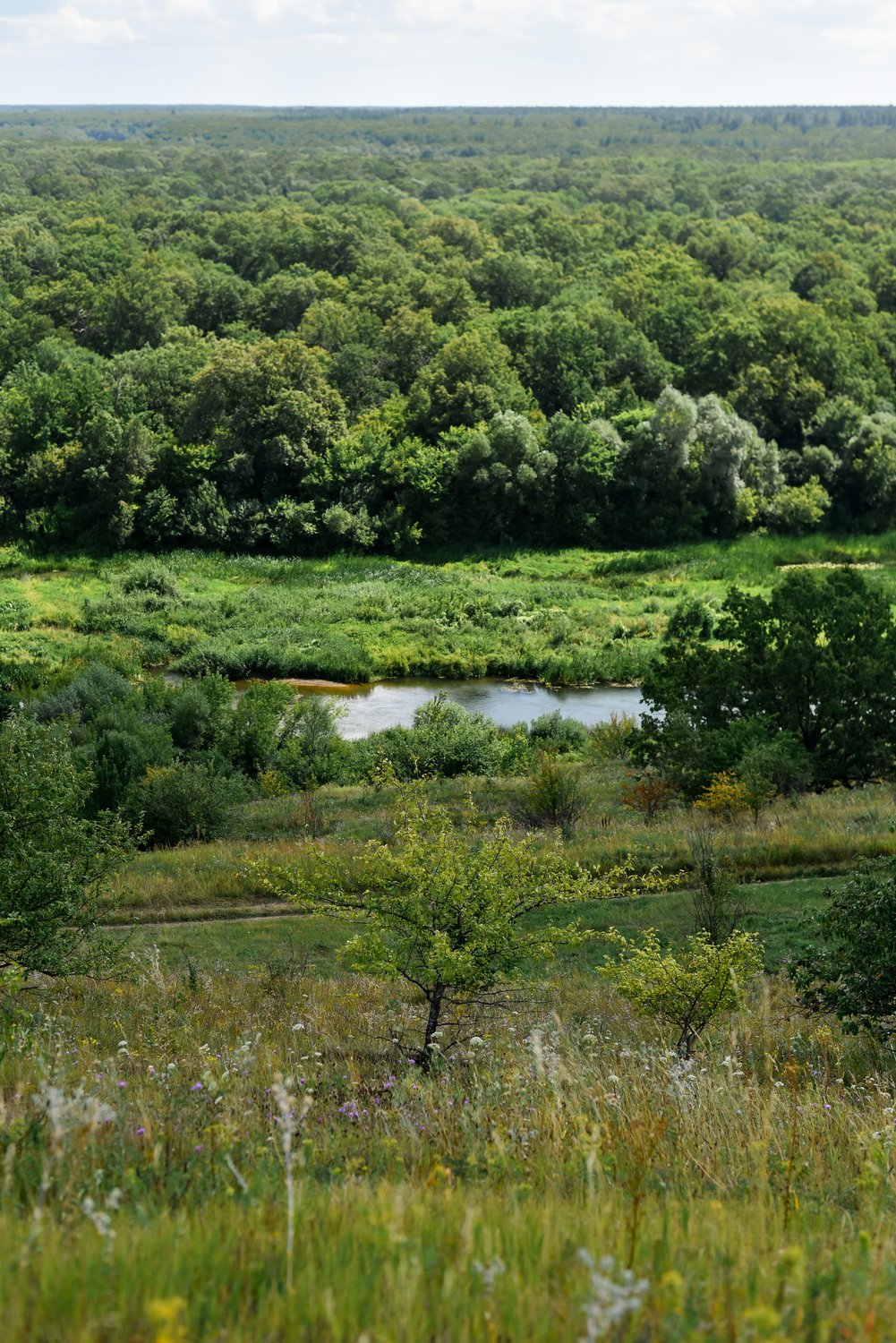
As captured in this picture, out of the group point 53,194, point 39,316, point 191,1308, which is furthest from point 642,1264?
A: point 53,194

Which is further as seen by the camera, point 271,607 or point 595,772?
point 271,607

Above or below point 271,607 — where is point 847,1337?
above

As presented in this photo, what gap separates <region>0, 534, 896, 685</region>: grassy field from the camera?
37.1 metres

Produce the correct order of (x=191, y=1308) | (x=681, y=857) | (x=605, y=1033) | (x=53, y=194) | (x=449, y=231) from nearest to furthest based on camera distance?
(x=191, y=1308) < (x=605, y=1033) < (x=681, y=857) < (x=449, y=231) < (x=53, y=194)

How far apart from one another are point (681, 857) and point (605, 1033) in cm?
781

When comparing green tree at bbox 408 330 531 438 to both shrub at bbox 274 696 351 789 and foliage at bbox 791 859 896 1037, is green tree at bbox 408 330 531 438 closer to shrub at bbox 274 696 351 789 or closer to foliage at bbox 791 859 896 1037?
Answer: shrub at bbox 274 696 351 789

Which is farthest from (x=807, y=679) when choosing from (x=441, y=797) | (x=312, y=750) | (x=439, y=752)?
(x=312, y=750)

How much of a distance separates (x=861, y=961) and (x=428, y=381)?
48.4m

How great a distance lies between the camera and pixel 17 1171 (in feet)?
12.5

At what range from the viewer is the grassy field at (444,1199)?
2.64 meters

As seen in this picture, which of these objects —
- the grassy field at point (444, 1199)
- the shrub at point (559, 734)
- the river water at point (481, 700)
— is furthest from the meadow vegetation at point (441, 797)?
the river water at point (481, 700)

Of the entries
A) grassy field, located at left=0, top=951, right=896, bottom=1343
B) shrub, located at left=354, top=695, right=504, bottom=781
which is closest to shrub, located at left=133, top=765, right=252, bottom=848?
shrub, located at left=354, top=695, right=504, bottom=781

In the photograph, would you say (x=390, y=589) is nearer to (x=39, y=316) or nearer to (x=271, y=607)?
(x=271, y=607)

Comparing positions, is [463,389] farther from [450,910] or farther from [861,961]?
[861,961]
